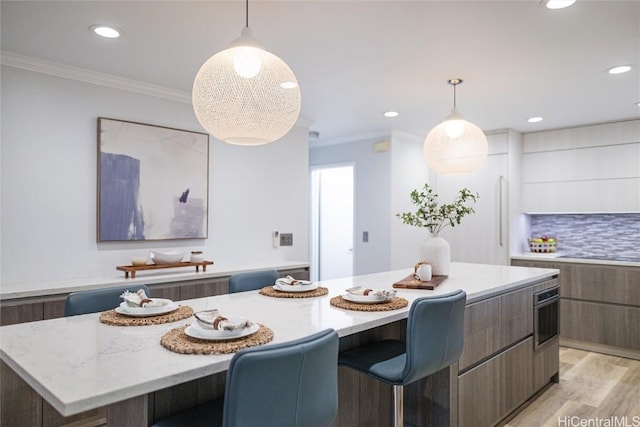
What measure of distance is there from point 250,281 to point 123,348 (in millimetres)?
1280

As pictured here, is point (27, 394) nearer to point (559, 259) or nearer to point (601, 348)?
point (559, 259)

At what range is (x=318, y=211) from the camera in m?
6.30

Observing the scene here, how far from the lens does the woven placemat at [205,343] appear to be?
129 centimetres

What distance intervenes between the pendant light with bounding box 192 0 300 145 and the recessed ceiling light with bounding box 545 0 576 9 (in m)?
1.36

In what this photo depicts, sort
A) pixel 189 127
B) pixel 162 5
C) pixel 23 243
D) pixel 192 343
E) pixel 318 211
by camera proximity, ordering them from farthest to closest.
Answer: pixel 318 211
pixel 189 127
pixel 23 243
pixel 162 5
pixel 192 343

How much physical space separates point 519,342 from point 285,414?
2.27m

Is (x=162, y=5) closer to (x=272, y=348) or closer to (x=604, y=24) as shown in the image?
(x=272, y=348)

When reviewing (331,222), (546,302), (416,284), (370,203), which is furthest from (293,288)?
(331,222)

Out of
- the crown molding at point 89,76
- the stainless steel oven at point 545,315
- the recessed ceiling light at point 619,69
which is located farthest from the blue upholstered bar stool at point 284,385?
the recessed ceiling light at point 619,69

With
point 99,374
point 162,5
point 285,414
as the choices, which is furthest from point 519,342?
point 162,5

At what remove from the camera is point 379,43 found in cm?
260

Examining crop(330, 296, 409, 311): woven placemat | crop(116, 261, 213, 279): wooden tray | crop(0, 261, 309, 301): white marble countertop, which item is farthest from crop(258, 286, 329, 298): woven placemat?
crop(116, 261, 213, 279): wooden tray

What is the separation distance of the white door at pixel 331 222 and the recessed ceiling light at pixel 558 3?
3893mm

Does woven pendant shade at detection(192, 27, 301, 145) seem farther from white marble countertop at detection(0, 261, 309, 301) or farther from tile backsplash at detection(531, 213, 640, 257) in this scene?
tile backsplash at detection(531, 213, 640, 257)
